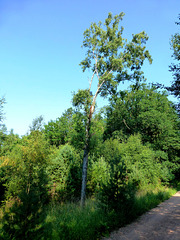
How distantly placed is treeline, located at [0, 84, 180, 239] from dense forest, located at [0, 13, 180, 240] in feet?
0.09

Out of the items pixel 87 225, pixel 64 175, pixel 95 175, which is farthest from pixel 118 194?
pixel 95 175

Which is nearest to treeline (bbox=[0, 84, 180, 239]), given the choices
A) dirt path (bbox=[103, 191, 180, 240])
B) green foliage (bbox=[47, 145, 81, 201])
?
green foliage (bbox=[47, 145, 81, 201])

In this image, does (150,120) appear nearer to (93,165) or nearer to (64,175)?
(93,165)

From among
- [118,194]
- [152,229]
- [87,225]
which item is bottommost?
[152,229]

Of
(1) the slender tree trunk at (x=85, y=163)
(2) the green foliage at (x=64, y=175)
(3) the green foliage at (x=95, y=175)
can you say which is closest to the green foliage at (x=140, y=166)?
(3) the green foliage at (x=95, y=175)

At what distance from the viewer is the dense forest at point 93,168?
Answer: 17.9ft

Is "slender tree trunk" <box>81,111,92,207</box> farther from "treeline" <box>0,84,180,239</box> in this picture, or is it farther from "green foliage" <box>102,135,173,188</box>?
"green foliage" <box>102,135,173,188</box>

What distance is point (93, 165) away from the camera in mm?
16406

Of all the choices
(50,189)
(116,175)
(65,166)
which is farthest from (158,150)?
(116,175)

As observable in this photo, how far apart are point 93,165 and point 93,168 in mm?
337

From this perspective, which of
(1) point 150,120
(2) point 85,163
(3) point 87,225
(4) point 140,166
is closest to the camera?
(3) point 87,225

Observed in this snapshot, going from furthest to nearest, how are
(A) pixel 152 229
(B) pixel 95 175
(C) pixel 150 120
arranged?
(C) pixel 150 120, (B) pixel 95 175, (A) pixel 152 229

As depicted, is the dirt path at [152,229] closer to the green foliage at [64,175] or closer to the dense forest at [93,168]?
the dense forest at [93,168]

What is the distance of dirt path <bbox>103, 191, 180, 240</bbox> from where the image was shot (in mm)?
5797
